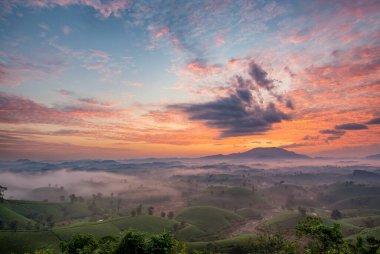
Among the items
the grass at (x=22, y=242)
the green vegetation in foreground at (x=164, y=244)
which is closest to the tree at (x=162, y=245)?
the green vegetation in foreground at (x=164, y=244)

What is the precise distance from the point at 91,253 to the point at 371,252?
64.0 meters

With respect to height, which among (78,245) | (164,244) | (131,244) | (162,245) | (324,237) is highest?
(164,244)

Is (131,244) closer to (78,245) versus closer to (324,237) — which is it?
(78,245)

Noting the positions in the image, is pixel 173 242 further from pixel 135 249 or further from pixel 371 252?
pixel 371 252

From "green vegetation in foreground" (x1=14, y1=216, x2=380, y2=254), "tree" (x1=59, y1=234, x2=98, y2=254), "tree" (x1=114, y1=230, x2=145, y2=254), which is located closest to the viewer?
"green vegetation in foreground" (x1=14, y1=216, x2=380, y2=254)

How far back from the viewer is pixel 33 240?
632 ft

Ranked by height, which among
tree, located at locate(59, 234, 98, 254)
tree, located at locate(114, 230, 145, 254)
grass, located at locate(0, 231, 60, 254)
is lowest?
grass, located at locate(0, 231, 60, 254)

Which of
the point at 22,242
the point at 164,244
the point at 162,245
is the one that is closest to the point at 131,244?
the point at 162,245

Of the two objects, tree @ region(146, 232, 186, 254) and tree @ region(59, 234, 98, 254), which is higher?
tree @ region(146, 232, 186, 254)

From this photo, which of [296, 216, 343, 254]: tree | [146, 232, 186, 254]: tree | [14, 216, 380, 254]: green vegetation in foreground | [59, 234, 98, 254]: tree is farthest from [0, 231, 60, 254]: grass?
[296, 216, 343, 254]: tree

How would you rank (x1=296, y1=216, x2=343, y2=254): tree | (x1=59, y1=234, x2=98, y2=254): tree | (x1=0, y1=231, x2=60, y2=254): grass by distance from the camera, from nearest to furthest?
(x1=296, y1=216, x2=343, y2=254): tree
(x1=59, y1=234, x2=98, y2=254): tree
(x1=0, y1=231, x2=60, y2=254): grass

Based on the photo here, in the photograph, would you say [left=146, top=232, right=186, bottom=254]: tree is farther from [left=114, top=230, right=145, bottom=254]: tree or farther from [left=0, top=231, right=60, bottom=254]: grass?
[left=0, top=231, right=60, bottom=254]: grass

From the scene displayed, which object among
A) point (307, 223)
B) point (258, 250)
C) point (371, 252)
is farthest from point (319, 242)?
point (258, 250)

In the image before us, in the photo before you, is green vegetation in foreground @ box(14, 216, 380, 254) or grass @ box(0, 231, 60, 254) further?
grass @ box(0, 231, 60, 254)
